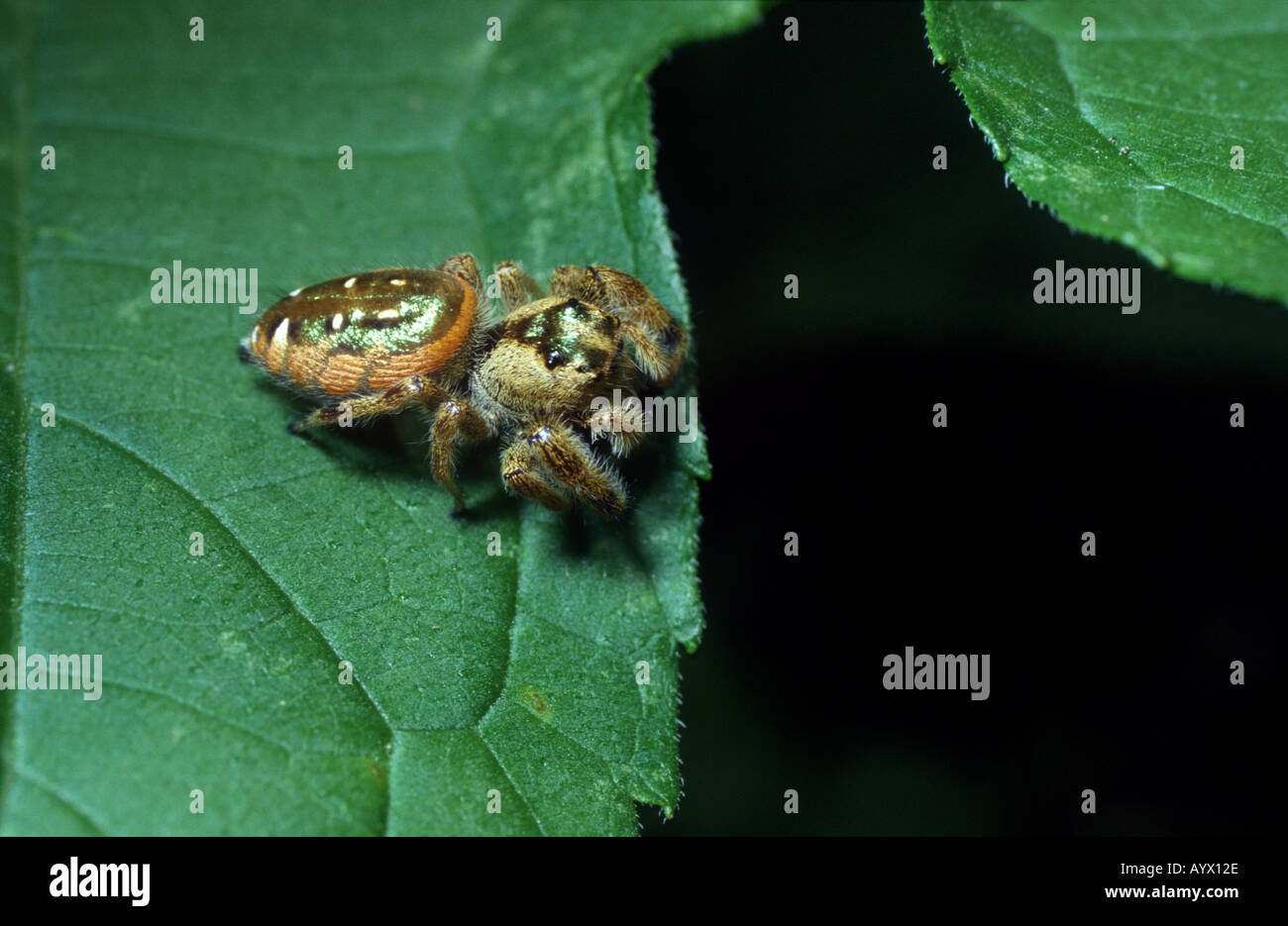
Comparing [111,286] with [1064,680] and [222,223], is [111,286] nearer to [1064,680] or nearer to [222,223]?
[222,223]

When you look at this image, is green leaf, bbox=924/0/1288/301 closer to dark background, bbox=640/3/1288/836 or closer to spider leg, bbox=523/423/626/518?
dark background, bbox=640/3/1288/836

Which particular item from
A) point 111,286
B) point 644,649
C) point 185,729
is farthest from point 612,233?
point 185,729

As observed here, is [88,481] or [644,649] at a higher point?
[88,481]

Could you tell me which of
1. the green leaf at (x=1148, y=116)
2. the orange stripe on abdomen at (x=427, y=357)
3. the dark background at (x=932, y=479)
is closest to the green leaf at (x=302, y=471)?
the orange stripe on abdomen at (x=427, y=357)

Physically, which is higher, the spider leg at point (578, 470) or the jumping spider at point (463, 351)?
the jumping spider at point (463, 351)

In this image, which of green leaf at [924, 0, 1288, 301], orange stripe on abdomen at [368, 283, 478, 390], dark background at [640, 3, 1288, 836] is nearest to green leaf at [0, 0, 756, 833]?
orange stripe on abdomen at [368, 283, 478, 390]

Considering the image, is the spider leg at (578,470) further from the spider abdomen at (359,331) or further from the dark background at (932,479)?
the dark background at (932,479)

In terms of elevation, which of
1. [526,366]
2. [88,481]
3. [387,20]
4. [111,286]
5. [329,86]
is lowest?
[88,481]
